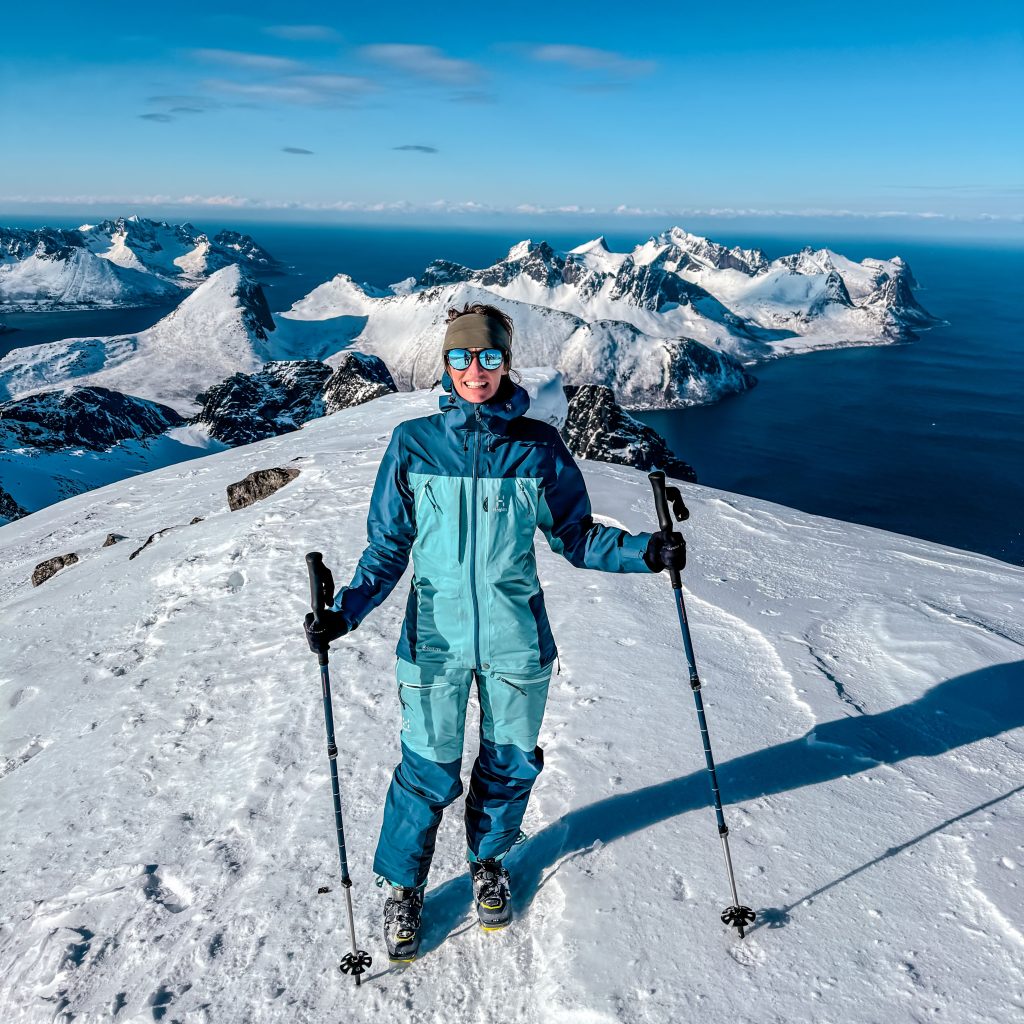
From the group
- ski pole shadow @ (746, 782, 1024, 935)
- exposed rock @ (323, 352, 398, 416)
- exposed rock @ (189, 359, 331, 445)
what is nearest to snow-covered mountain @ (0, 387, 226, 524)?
exposed rock @ (189, 359, 331, 445)

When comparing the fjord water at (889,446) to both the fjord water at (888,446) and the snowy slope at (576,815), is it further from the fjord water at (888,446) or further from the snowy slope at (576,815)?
the snowy slope at (576,815)

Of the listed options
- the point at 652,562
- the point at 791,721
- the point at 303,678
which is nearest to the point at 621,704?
the point at 791,721

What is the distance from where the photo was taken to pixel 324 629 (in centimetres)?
355

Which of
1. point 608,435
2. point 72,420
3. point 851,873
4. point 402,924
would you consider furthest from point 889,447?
point 72,420

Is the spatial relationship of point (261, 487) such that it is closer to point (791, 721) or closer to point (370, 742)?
point (370, 742)

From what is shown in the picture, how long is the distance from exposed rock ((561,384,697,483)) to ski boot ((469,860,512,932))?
8856 cm

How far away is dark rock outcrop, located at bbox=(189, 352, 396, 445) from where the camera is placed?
422 ft

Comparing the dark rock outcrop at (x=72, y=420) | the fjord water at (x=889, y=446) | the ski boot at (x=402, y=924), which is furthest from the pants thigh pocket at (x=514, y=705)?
the dark rock outcrop at (x=72, y=420)

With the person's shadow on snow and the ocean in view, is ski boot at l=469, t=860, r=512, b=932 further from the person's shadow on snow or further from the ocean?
the ocean

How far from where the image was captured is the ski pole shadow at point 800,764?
14.6ft

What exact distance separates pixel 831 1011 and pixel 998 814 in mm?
2306

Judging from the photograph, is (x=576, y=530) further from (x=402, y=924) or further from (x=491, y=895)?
(x=402, y=924)

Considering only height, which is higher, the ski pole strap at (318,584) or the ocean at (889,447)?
the ski pole strap at (318,584)

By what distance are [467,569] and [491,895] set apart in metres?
1.94
